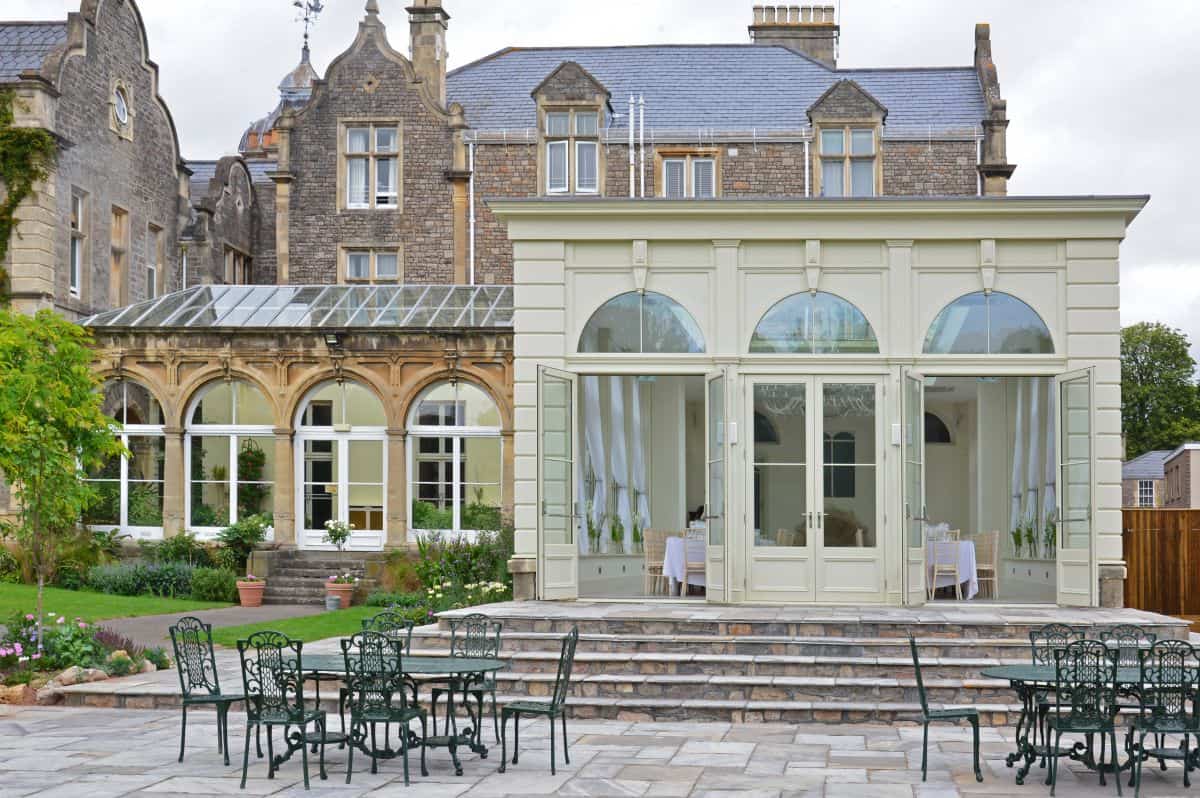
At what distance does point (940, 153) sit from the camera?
26.4 m

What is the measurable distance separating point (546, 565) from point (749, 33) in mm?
19507

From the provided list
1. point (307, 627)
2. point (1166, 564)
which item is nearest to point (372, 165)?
point (307, 627)

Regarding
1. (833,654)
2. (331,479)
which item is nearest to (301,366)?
(331,479)

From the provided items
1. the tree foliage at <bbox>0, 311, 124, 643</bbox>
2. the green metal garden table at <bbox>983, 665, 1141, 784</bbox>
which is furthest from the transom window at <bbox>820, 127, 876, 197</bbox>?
the green metal garden table at <bbox>983, 665, 1141, 784</bbox>

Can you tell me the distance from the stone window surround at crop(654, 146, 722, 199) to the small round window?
30.0 feet

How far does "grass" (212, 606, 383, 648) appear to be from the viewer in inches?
649

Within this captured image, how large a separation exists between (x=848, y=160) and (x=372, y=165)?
825 cm

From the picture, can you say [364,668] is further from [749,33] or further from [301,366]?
[749,33]

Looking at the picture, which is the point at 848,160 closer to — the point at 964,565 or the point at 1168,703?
the point at 964,565

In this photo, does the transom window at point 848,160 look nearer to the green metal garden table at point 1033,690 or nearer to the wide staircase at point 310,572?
the wide staircase at point 310,572

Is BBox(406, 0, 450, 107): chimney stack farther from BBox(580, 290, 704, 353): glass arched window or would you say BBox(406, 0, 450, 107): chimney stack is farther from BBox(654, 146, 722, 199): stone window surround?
BBox(580, 290, 704, 353): glass arched window

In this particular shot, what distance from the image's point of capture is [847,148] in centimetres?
2617

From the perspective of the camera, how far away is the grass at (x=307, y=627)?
16484 millimetres

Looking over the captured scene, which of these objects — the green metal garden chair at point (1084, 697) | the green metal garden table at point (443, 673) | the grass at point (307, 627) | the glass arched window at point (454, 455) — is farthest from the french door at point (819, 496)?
the glass arched window at point (454, 455)
